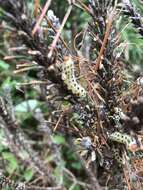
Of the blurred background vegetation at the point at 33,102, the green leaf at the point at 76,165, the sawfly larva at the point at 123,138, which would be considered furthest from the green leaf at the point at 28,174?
the sawfly larva at the point at 123,138

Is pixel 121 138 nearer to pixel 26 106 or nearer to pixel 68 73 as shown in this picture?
pixel 68 73

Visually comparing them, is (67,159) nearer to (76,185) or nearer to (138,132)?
Result: (76,185)

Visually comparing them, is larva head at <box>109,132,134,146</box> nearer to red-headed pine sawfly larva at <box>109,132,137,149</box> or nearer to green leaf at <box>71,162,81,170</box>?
red-headed pine sawfly larva at <box>109,132,137,149</box>

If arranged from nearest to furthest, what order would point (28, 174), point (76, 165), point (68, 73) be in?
point (68, 73)
point (28, 174)
point (76, 165)

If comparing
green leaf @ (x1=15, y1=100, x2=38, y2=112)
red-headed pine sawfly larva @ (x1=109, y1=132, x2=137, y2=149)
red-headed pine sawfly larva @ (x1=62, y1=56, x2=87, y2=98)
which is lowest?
green leaf @ (x1=15, y1=100, x2=38, y2=112)

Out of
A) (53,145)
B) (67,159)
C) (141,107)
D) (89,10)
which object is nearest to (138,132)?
(141,107)

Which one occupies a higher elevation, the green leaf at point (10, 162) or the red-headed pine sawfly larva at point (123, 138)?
the red-headed pine sawfly larva at point (123, 138)

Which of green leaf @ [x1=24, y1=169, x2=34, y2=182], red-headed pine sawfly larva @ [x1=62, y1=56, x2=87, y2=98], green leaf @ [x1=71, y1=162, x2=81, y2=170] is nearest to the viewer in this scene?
red-headed pine sawfly larva @ [x1=62, y1=56, x2=87, y2=98]

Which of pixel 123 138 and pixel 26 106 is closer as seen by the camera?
pixel 123 138

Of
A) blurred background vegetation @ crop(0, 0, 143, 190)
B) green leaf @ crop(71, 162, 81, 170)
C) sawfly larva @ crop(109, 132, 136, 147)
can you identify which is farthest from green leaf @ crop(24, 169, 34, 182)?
sawfly larva @ crop(109, 132, 136, 147)

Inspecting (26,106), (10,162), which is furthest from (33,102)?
(10,162)

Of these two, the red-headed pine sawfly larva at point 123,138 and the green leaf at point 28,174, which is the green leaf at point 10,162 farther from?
the red-headed pine sawfly larva at point 123,138
